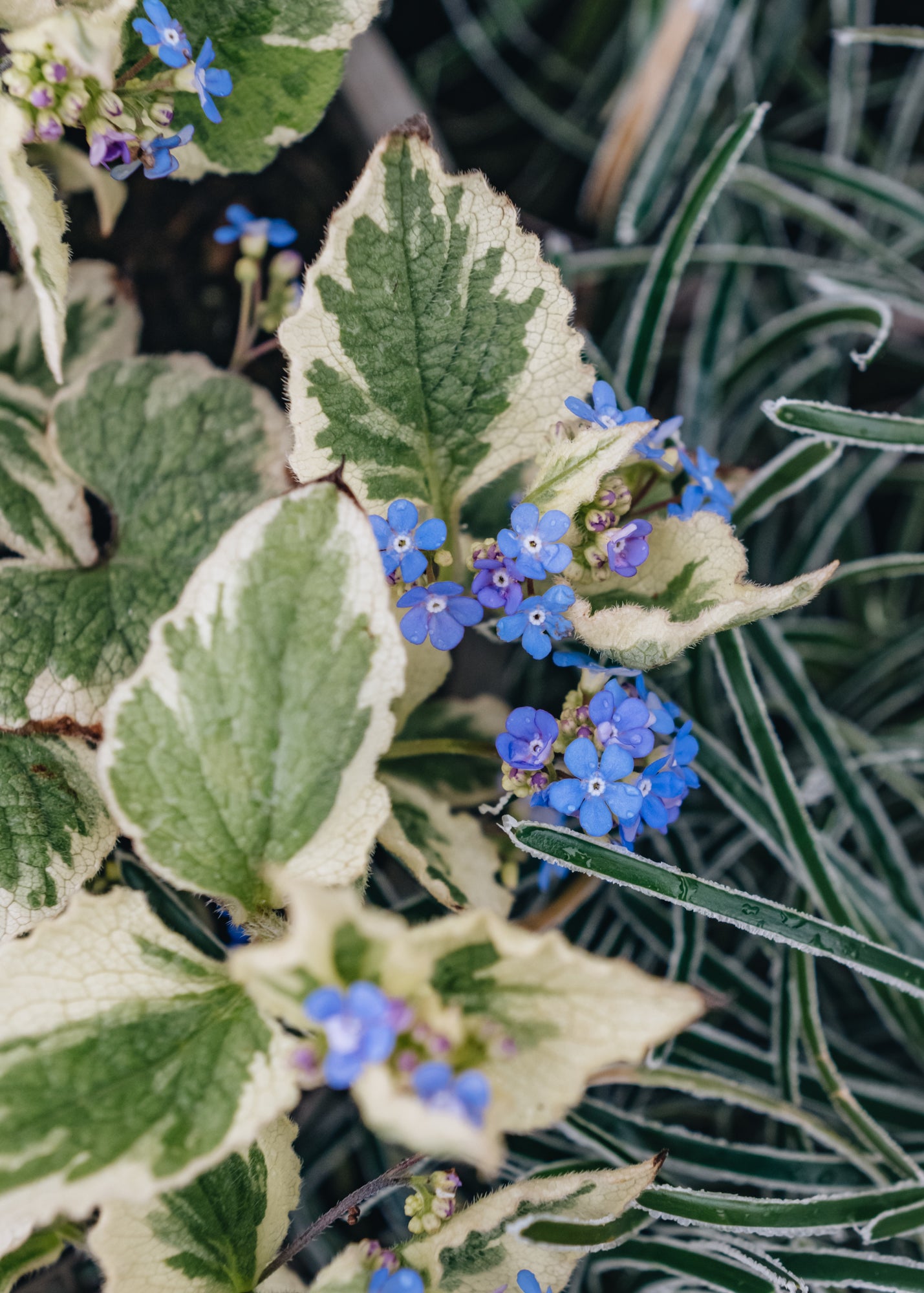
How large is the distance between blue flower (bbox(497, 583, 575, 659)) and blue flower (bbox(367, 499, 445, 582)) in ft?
0.11

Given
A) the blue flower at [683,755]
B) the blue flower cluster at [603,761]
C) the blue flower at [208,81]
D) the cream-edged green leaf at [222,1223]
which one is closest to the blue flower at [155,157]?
the blue flower at [208,81]

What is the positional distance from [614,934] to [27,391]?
0.87 meters

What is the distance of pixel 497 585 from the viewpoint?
74cm

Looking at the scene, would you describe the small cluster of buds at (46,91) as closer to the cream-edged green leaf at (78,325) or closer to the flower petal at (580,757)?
the cream-edged green leaf at (78,325)

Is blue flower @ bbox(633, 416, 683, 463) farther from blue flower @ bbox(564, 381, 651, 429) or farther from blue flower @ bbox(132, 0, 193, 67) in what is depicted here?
blue flower @ bbox(132, 0, 193, 67)

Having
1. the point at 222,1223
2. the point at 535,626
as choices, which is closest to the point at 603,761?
the point at 535,626

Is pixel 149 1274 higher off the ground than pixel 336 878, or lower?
lower

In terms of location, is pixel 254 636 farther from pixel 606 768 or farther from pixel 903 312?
pixel 903 312

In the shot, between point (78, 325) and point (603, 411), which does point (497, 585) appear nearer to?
point (603, 411)

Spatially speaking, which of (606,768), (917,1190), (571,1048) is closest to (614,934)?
(917,1190)

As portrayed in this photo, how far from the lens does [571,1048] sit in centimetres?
52

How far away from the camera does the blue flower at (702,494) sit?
79cm

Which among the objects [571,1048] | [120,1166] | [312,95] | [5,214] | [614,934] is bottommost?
[614,934]

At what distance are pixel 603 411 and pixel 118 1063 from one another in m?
0.58
